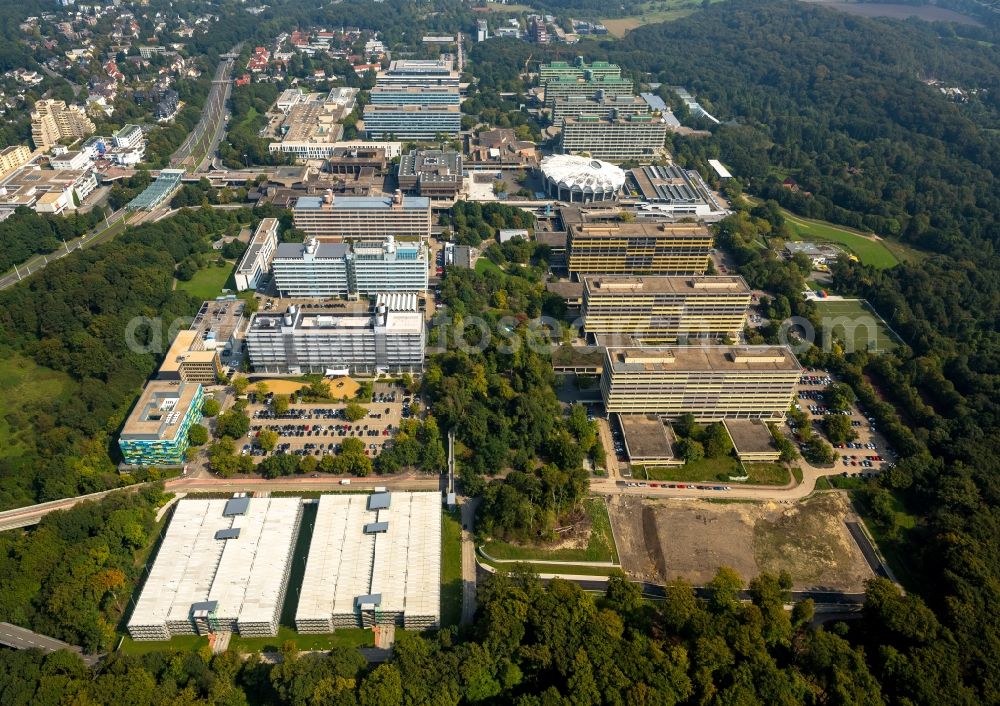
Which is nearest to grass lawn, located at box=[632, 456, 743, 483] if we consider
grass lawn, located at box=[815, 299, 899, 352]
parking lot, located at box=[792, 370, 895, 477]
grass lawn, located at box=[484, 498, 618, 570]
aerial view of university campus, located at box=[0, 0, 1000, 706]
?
aerial view of university campus, located at box=[0, 0, 1000, 706]

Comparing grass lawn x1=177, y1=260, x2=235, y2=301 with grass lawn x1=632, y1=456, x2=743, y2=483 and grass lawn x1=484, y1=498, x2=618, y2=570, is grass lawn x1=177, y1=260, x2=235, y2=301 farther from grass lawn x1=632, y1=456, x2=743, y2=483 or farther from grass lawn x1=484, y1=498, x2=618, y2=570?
grass lawn x1=632, y1=456, x2=743, y2=483

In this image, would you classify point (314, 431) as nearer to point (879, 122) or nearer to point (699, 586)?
point (699, 586)

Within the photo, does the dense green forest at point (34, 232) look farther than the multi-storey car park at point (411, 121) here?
No

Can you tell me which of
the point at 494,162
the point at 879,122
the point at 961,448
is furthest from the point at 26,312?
the point at 879,122

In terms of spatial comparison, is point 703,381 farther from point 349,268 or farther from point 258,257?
point 258,257

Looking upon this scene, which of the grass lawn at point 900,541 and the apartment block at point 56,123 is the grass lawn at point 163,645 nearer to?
the grass lawn at point 900,541

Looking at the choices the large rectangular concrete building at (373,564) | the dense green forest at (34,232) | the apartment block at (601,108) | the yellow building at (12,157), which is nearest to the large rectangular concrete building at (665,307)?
the large rectangular concrete building at (373,564)

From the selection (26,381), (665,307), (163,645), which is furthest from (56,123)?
(665,307)
